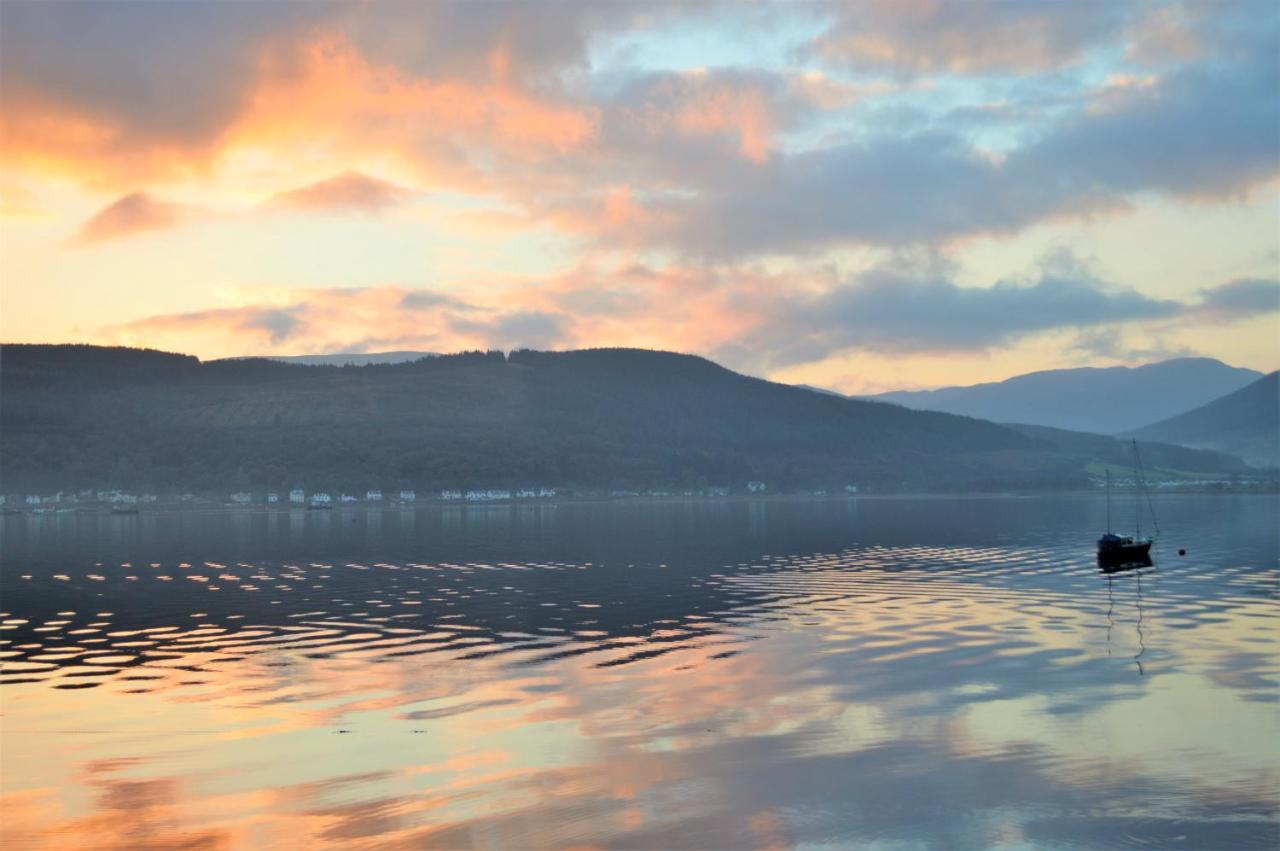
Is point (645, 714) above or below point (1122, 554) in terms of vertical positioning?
below

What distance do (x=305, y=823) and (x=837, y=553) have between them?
9045cm

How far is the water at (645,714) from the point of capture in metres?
25.5

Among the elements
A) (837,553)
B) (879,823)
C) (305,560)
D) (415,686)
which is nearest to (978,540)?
(837,553)

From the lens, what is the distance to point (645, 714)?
36.4 metres

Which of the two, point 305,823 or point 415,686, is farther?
point 415,686

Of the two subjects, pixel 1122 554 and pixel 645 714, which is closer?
pixel 645 714

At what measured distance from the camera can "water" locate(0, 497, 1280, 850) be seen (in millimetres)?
25453

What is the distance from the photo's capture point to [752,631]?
5584 centimetres

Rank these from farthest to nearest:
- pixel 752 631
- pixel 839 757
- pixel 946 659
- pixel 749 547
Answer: pixel 749 547
pixel 752 631
pixel 946 659
pixel 839 757

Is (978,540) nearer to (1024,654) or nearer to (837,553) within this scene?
(837,553)

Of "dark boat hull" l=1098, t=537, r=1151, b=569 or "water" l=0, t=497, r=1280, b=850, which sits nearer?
"water" l=0, t=497, r=1280, b=850

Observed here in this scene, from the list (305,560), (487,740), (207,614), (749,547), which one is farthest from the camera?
(749,547)

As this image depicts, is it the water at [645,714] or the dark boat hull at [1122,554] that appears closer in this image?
the water at [645,714]

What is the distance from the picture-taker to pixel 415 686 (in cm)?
4109
